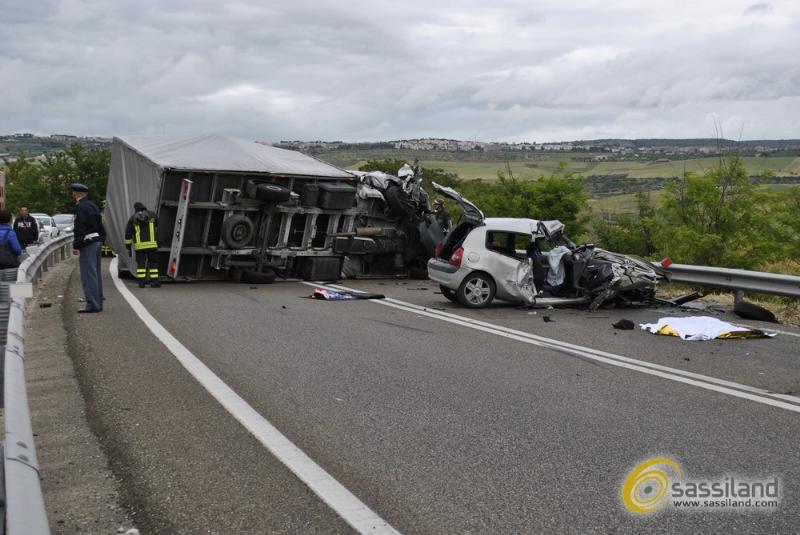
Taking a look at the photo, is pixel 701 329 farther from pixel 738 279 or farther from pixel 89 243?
pixel 89 243

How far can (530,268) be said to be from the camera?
1362 cm

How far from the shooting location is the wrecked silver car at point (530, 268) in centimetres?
1339

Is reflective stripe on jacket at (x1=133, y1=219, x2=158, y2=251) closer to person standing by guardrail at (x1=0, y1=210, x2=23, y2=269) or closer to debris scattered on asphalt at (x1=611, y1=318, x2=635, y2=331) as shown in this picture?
person standing by guardrail at (x1=0, y1=210, x2=23, y2=269)

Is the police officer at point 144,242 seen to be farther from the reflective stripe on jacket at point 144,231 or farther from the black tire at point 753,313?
the black tire at point 753,313

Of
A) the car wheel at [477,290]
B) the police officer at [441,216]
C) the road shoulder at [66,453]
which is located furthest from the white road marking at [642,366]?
the police officer at [441,216]

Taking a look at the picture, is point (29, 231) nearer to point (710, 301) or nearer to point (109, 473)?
point (710, 301)

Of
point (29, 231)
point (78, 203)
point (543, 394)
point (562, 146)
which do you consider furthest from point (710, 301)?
point (562, 146)

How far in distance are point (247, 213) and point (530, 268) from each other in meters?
6.83

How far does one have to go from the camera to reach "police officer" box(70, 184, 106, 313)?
12141 mm

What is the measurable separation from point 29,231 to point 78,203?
7.04m

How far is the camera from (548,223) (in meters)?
13.8

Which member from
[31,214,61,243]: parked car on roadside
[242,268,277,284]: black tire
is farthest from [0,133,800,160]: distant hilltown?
[242,268,277,284]: black tire

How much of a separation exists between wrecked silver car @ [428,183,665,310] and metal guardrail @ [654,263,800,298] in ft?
2.70

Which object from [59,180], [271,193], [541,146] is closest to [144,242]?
[271,193]
